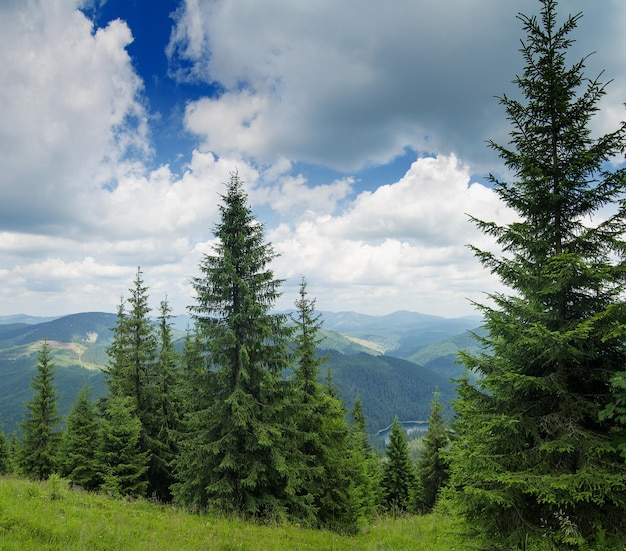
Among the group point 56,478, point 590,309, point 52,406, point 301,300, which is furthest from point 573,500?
point 52,406

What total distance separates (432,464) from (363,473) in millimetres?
7244

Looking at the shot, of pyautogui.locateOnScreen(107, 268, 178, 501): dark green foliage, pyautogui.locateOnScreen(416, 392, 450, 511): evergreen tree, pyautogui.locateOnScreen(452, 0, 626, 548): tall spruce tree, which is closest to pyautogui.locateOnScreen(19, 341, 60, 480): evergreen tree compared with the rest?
pyautogui.locateOnScreen(107, 268, 178, 501): dark green foliage

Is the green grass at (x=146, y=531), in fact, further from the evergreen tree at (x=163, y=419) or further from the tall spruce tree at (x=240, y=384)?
the evergreen tree at (x=163, y=419)

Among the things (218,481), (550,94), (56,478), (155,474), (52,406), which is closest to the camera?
(550,94)

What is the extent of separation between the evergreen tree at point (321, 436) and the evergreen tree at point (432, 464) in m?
13.2

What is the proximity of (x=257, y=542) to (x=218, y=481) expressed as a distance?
5.60 m

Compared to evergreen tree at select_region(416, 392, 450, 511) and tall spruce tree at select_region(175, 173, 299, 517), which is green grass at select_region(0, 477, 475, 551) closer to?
tall spruce tree at select_region(175, 173, 299, 517)

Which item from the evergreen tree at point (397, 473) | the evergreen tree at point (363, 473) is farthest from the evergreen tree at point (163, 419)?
the evergreen tree at point (397, 473)

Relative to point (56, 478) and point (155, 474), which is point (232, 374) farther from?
point (155, 474)

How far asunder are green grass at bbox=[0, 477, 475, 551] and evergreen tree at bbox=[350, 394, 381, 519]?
35.7 feet

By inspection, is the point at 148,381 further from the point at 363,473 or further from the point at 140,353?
the point at 363,473

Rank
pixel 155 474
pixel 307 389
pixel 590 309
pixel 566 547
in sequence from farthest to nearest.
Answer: pixel 155 474 < pixel 307 389 < pixel 590 309 < pixel 566 547

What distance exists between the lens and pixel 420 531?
1088cm

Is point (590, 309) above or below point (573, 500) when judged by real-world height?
above
